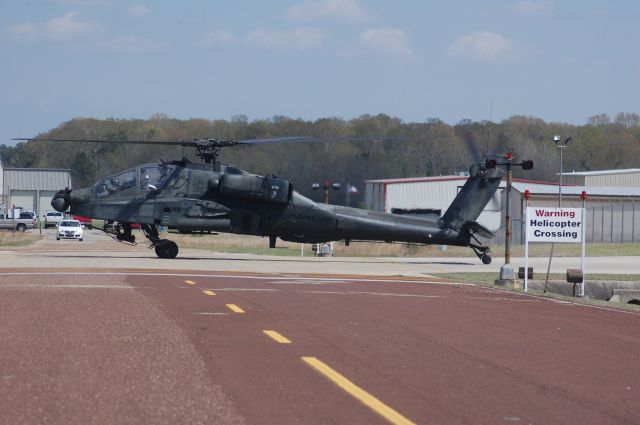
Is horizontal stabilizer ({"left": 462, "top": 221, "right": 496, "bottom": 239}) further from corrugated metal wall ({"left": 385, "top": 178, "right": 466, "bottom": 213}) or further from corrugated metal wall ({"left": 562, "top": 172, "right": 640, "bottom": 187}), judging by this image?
corrugated metal wall ({"left": 562, "top": 172, "right": 640, "bottom": 187})

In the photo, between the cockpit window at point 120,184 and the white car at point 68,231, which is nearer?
the cockpit window at point 120,184

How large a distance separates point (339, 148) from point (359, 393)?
73.5 metres

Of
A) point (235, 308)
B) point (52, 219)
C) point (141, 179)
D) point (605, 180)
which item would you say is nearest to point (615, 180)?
point (605, 180)

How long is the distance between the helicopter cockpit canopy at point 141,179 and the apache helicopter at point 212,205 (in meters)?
0.03

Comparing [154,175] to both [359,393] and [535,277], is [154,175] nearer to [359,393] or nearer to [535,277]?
[535,277]

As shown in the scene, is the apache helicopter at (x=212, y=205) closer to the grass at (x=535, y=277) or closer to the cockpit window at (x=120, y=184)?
the cockpit window at (x=120, y=184)

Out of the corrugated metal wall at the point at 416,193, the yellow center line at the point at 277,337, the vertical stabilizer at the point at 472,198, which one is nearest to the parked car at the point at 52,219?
the corrugated metal wall at the point at 416,193

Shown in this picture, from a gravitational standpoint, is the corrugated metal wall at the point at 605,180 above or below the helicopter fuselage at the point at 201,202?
above

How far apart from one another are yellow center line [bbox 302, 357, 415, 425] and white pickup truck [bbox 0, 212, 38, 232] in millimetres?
69287

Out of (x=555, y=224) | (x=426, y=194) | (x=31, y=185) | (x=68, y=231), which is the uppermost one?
(x=31, y=185)

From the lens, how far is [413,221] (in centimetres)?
3691

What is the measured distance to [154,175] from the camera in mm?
34562

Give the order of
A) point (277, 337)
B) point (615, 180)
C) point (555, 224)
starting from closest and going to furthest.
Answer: point (277, 337) < point (555, 224) < point (615, 180)

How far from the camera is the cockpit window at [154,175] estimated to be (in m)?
34.5
